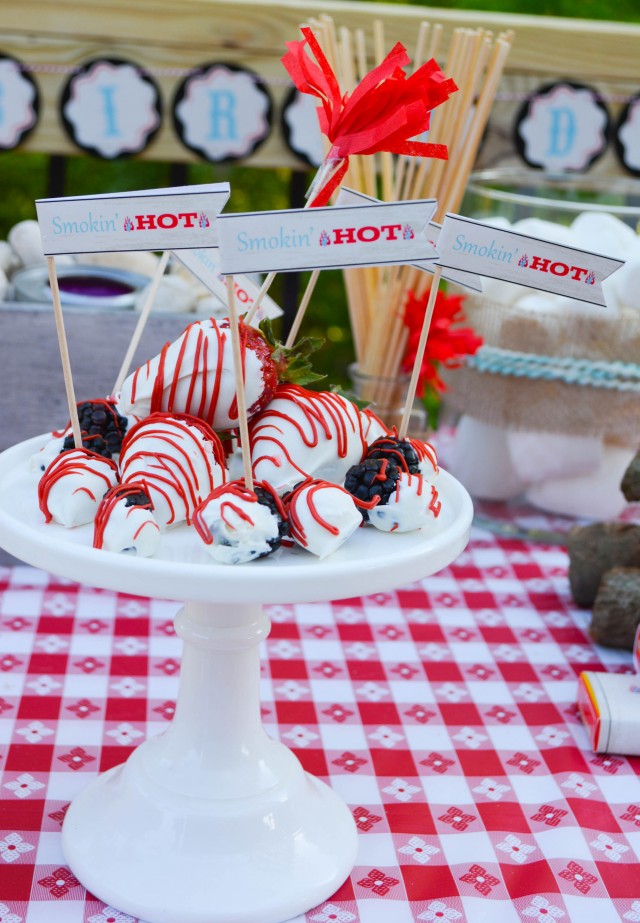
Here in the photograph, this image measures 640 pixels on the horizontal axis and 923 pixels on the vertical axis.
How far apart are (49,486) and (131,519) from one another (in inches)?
3.4

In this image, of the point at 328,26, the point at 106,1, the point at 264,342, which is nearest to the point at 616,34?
the point at 328,26

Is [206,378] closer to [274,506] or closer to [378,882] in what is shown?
[274,506]

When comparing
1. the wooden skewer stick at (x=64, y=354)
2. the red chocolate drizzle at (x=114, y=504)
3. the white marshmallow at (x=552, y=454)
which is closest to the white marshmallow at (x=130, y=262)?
the white marshmallow at (x=552, y=454)

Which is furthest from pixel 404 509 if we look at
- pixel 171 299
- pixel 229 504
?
pixel 171 299

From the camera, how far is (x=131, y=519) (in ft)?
2.45

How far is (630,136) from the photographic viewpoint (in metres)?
1.79

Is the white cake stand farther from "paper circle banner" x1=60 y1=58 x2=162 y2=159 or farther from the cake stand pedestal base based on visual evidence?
"paper circle banner" x1=60 y1=58 x2=162 y2=159

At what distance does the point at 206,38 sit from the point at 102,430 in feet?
3.23

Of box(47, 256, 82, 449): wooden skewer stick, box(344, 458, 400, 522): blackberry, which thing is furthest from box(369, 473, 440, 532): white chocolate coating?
box(47, 256, 82, 449): wooden skewer stick

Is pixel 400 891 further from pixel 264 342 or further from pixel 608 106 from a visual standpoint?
pixel 608 106

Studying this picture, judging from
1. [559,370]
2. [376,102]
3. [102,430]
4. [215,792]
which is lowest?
[215,792]

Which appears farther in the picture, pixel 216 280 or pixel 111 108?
pixel 111 108

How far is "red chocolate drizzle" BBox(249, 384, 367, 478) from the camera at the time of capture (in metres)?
0.84

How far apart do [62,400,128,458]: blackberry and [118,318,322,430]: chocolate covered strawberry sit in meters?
0.03
